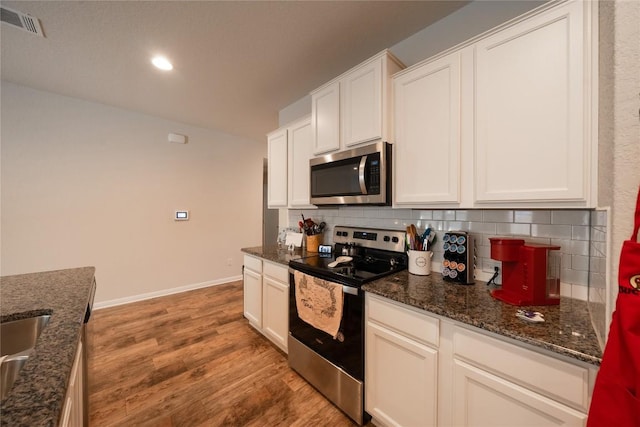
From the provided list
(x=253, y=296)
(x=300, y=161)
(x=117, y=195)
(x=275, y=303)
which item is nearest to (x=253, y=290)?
(x=253, y=296)

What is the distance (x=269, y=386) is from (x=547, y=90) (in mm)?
2428

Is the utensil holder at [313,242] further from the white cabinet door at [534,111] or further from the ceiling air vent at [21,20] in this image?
the ceiling air vent at [21,20]

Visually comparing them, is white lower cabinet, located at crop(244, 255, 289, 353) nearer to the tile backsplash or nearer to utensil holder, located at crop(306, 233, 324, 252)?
utensil holder, located at crop(306, 233, 324, 252)

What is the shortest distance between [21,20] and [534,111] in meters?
3.27

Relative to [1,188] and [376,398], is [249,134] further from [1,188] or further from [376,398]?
[376,398]

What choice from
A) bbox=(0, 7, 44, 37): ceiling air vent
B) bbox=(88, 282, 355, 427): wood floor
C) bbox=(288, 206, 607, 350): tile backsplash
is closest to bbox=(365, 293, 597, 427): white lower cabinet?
bbox=(288, 206, 607, 350): tile backsplash

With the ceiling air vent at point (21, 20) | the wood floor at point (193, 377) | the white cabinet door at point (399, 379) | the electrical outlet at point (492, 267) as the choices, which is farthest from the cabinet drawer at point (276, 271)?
the ceiling air vent at point (21, 20)

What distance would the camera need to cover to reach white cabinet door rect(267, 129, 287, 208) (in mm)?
2613

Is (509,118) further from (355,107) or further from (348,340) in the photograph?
(348,340)

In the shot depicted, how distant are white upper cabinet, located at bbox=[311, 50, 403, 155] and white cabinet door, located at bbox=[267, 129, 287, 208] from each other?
2.05 feet

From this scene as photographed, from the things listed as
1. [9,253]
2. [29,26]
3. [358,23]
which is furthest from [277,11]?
[9,253]

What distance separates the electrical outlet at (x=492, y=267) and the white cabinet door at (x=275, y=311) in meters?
1.41

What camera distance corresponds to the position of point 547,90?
1.06 m

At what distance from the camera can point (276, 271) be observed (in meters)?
2.08
